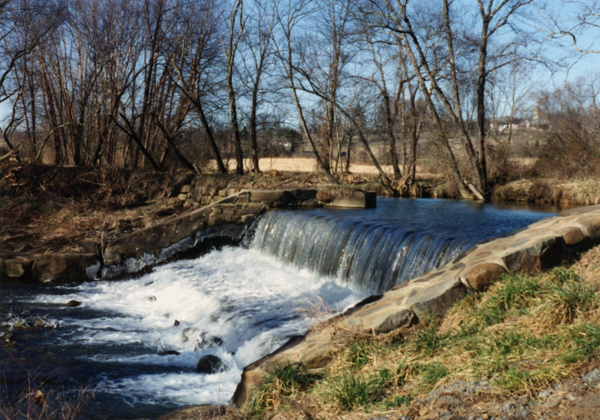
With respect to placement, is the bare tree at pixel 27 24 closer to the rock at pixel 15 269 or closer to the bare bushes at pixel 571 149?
the rock at pixel 15 269

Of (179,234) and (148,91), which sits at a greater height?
(148,91)

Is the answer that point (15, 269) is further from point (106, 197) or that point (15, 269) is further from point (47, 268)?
point (106, 197)

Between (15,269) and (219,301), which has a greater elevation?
(15,269)

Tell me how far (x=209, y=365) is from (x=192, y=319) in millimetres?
1697

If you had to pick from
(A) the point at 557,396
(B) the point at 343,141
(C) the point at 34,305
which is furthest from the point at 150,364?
(B) the point at 343,141

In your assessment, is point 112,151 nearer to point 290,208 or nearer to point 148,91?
point 148,91

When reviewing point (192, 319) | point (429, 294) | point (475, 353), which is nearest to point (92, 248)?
point (192, 319)

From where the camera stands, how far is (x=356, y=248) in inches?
326

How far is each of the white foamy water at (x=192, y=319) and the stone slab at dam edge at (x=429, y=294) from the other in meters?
0.57

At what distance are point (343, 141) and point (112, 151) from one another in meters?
9.43

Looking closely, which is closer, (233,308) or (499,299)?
(499,299)

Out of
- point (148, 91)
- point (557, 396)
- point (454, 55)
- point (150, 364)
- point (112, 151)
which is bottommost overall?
point (150, 364)

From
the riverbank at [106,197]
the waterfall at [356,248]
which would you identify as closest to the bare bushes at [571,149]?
the riverbank at [106,197]

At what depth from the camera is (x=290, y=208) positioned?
1189 cm
